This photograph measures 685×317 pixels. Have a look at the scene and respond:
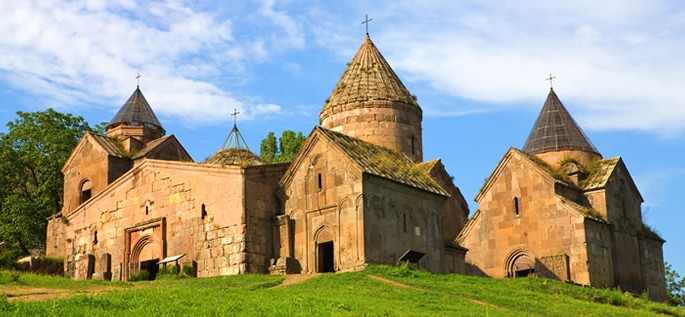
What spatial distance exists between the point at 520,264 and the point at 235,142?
12024 millimetres

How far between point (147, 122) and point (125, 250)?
9.70 metres

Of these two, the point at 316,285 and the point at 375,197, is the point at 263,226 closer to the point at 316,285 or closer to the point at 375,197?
the point at 375,197

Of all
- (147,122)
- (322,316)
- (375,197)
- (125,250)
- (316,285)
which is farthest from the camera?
(147,122)

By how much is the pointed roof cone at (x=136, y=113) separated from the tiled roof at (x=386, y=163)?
41.2ft

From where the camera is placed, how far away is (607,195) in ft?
109

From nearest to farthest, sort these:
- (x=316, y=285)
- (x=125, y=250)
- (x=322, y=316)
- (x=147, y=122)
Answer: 1. (x=322, y=316)
2. (x=316, y=285)
3. (x=125, y=250)
4. (x=147, y=122)

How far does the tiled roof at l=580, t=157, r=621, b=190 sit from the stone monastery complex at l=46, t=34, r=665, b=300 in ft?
0.22

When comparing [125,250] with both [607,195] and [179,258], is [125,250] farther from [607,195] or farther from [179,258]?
[607,195]

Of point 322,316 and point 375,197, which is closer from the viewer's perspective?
point 322,316

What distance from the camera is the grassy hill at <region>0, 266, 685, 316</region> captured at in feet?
59.1

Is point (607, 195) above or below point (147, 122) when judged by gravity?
below

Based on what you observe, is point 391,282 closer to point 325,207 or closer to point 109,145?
point 325,207

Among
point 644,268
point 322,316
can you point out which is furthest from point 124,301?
point 644,268

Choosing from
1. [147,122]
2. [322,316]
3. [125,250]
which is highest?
[147,122]
